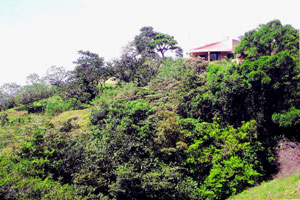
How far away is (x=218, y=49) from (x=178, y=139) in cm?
2017

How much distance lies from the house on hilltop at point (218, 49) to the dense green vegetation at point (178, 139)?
992cm

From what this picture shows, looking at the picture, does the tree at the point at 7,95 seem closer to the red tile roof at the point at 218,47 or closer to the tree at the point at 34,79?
the tree at the point at 34,79

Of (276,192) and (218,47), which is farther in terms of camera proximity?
(218,47)

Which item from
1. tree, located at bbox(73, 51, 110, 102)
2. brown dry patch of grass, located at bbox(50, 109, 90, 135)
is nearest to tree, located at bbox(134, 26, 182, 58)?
tree, located at bbox(73, 51, 110, 102)

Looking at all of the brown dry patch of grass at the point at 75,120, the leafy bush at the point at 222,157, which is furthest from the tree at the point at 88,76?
the leafy bush at the point at 222,157

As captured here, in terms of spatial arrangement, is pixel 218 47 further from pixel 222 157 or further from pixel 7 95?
pixel 7 95

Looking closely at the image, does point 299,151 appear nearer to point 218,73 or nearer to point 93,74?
point 218,73

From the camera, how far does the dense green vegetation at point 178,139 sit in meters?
11.6

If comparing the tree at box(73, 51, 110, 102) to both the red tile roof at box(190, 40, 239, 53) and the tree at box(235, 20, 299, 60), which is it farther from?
the tree at box(235, 20, 299, 60)

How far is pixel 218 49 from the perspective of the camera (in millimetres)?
31516

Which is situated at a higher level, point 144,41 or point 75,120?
point 144,41

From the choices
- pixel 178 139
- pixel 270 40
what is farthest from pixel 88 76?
pixel 270 40

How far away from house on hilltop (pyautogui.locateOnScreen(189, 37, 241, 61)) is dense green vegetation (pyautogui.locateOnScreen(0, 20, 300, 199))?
9.92 m

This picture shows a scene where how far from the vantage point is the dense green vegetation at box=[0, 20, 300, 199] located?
Answer: 11602 mm
